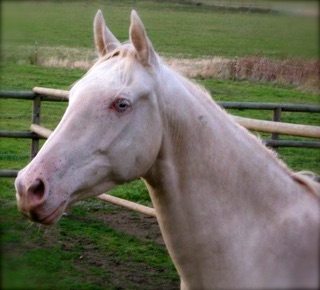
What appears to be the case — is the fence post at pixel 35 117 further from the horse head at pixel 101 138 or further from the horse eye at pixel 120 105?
the horse eye at pixel 120 105

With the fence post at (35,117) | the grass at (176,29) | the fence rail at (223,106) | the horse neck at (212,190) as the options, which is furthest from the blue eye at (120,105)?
the fence post at (35,117)

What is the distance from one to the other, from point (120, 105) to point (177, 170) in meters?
0.30

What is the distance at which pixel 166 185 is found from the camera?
2.01 meters

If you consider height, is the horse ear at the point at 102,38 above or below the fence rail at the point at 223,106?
above

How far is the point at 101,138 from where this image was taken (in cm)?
196

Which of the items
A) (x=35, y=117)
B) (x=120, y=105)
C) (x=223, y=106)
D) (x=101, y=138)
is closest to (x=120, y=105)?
(x=120, y=105)

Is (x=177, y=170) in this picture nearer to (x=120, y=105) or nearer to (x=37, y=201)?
(x=120, y=105)

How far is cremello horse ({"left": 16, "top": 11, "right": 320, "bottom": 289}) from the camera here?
6.15 ft

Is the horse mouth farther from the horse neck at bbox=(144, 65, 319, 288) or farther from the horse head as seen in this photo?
the horse neck at bbox=(144, 65, 319, 288)

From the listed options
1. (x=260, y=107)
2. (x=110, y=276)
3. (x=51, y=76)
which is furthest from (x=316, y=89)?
(x=51, y=76)

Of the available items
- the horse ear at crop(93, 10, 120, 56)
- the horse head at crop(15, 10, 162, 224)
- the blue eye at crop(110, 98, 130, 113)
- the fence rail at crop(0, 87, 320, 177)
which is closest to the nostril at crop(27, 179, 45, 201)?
the horse head at crop(15, 10, 162, 224)

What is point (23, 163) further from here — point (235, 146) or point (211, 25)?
point (235, 146)

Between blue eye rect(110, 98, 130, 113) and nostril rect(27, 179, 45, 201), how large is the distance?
36cm

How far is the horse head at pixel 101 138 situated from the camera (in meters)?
1.86
